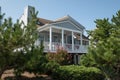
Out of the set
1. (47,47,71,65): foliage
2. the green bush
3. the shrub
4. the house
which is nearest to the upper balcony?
the house

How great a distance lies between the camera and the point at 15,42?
39.7 feet

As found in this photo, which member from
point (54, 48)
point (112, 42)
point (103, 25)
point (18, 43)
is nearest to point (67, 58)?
point (54, 48)

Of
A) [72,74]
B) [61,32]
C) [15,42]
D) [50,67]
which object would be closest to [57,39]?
[61,32]

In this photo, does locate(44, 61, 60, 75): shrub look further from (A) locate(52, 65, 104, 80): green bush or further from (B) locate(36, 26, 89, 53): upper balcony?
(B) locate(36, 26, 89, 53): upper balcony

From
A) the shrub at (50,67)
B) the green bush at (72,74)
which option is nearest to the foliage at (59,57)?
the shrub at (50,67)

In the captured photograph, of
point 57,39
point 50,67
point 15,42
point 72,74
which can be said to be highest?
point 57,39

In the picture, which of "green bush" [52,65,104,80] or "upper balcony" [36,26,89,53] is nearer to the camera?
"green bush" [52,65,104,80]

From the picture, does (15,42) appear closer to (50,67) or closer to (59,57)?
(50,67)

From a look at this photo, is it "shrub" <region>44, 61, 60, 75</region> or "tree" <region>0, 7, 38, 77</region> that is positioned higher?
"tree" <region>0, 7, 38, 77</region>

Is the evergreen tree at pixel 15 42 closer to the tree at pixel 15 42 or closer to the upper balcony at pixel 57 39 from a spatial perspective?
the tree at pixel 15 42

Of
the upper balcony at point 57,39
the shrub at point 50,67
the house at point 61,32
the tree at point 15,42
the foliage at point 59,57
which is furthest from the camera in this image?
the house at point 61,32

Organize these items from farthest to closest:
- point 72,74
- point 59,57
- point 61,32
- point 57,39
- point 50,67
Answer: point 57,39, point 61,32, point 59,57, point 50,67, point 72,74

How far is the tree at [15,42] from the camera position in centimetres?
1184

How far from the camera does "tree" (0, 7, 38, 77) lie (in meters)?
11.8
